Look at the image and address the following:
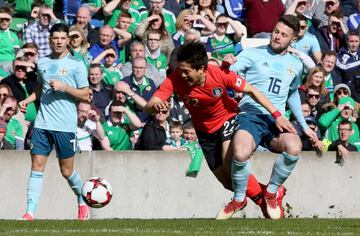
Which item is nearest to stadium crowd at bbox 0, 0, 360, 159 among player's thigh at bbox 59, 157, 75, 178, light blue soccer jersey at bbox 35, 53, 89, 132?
player's thigh at bbox 59, 157, 75, 178

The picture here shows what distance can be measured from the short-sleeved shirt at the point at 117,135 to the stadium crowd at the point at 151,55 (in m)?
0.01

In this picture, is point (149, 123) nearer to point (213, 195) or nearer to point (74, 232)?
point (213, 195)

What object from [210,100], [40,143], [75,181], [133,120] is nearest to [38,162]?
[40,143]

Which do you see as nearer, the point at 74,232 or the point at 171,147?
the point at 74,232

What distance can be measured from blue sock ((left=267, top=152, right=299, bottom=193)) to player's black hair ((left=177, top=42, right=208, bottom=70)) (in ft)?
4.82

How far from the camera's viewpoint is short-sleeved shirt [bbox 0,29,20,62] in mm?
18875

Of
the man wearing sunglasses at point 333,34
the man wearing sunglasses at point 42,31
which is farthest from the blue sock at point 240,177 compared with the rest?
the man wearing sunglasses at point 333,34

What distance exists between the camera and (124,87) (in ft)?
58.9

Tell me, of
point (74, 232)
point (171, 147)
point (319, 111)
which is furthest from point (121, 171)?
point (74, 232)

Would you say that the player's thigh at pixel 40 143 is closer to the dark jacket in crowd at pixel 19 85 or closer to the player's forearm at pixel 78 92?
the player's forearm at pixel 78 92

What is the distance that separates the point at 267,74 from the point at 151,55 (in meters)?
5.84

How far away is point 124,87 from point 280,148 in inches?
186

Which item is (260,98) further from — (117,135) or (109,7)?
(109,7)

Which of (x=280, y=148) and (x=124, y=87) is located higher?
(x=280, y=148)
